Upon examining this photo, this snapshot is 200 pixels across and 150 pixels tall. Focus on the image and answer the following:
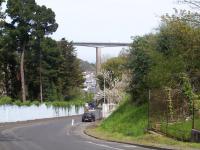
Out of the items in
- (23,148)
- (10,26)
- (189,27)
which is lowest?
(23,148)

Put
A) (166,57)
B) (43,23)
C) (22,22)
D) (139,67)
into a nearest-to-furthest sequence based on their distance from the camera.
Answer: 1. (166,57)
2. (139,67)
3. (22,22)
4. (43,23)

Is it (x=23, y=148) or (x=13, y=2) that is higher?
(x=13, y=2)

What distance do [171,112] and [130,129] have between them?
5.79 meters

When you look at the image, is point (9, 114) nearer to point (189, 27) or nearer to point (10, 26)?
point (10, 26)

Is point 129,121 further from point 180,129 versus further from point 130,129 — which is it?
point 180,129

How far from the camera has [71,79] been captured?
12556cm

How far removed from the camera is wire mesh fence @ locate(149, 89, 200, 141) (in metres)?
35.5

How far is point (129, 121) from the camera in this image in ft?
164

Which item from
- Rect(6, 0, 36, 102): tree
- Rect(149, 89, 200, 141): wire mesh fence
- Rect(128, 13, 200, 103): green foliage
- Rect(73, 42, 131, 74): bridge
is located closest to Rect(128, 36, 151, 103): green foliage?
Rect(128, 13, 200, 103): green foliage

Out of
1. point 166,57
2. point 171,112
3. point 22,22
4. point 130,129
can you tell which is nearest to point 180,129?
point 171,112

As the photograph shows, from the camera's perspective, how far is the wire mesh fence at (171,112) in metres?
35.5

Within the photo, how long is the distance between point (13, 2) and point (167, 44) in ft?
156

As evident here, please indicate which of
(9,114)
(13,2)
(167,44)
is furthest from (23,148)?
(13,2)

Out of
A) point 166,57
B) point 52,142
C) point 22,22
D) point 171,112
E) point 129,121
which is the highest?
point 22,22
